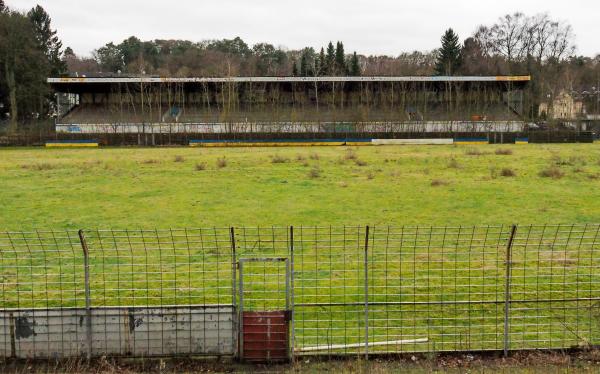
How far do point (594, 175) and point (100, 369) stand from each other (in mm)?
25190

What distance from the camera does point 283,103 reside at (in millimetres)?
74875

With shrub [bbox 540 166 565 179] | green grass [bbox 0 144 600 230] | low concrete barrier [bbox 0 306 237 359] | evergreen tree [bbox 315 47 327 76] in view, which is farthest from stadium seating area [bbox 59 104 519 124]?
low concrete barrier [bbox 0 306 237 359]

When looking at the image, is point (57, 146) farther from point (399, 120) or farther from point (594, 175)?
point (594, 175)

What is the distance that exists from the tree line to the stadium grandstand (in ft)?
15.9

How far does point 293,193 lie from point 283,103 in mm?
54368

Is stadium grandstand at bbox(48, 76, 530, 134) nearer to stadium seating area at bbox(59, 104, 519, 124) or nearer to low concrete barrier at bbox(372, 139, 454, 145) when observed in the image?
stadium seating area at bbox(59, 104, 519, 124)

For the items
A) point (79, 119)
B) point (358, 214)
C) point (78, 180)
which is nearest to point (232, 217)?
point (358, 214)

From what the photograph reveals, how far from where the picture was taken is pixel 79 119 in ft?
227

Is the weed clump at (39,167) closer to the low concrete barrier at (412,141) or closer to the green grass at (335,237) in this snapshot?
the green grass at (335,237)

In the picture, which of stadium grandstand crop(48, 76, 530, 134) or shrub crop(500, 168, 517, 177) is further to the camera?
stadium grandstand crop(48, 76, 530, 134)

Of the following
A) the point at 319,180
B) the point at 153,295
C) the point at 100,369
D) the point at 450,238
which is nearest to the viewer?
the point at 100,369

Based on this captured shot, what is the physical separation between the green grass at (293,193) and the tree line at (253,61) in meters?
40.1

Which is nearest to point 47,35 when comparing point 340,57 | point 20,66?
point 20,66

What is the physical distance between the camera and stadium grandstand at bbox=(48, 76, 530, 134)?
6650cm
